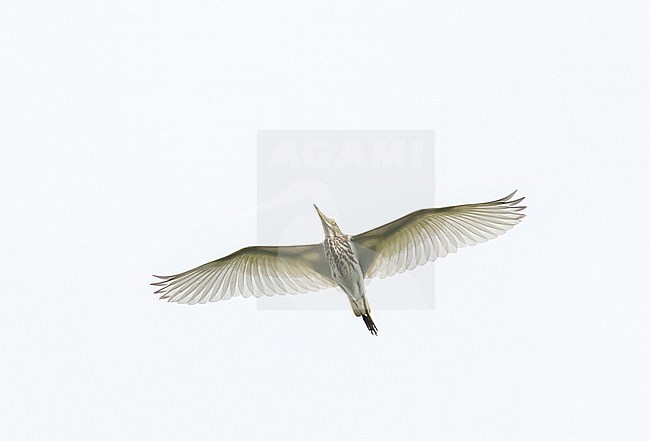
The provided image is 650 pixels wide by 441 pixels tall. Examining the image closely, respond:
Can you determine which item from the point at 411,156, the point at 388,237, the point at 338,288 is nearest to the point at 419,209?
the point at 388,237

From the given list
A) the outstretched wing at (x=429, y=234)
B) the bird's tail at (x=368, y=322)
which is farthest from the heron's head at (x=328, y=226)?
the bird's tail at (x=368, y=322)

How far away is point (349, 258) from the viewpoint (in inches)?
428

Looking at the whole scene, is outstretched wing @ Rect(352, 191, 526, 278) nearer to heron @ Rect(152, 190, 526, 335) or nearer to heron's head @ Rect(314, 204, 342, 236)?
heron @ Rect(152, 190, 526, 335)

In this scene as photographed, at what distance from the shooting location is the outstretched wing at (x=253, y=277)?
11312 mm

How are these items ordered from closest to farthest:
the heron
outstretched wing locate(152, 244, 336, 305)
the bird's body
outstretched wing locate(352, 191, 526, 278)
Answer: outstretched wing locate(352, 191, 526, 278), the heron, the bird's body, outstretched wing locate(152, 244, 336, 305)

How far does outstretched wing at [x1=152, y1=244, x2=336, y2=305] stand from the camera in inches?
445

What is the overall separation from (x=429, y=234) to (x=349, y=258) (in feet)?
3.41

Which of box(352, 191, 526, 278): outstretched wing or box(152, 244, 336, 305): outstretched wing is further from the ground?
box(352, 191, 526, 278): outstretched wing

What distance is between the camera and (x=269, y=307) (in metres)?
11.9

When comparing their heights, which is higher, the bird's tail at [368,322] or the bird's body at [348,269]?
the bird's body at [348,269]

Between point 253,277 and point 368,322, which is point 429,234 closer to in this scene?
point 368,322

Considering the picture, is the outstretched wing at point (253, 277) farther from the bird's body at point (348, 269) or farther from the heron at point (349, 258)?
the bird's body at point (348, 269)

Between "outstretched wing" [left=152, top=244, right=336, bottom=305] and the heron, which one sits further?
"outstretched wing" [left=152, top=244, right=336, bottom=305]

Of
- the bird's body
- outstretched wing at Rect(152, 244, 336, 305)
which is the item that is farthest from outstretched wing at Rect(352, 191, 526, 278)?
outstretched wing at Rect(152, 244, 336, 305)
